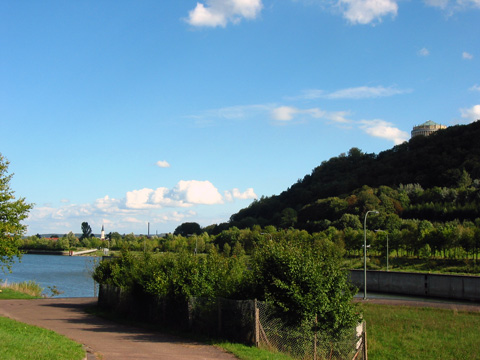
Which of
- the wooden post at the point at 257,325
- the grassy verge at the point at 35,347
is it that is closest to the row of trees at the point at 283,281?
the wooden post at the point at 257,325

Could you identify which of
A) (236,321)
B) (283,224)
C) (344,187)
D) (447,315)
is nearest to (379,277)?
(447,315)

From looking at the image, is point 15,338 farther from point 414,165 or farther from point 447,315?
point 414,165

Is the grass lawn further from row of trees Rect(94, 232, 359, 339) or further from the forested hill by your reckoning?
the forested hill

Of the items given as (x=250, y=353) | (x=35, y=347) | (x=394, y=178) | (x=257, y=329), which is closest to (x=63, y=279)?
(x=257, y=329)

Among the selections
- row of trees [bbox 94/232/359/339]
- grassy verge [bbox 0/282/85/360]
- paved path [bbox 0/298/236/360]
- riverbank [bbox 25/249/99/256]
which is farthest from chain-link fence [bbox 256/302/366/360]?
riverbank [bbox 25/249/99/256]

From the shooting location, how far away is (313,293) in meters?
16.4

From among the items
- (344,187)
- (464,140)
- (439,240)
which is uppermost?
(464,140)

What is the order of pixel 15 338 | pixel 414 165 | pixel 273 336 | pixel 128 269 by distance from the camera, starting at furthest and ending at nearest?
1. pixel 414 165
2. pixel 128 269
3. pixel 273 336
4. pixel 15 338

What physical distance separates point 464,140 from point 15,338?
523 ft

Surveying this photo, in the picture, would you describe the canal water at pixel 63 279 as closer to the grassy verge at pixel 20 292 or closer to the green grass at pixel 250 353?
the grassy verge at pixel 20 292

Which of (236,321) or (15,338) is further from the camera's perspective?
(236,321)

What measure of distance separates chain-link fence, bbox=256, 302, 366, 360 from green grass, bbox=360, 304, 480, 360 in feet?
18.7

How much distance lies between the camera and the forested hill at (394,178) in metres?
132

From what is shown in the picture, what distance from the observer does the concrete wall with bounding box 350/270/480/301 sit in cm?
5762
